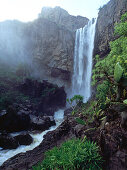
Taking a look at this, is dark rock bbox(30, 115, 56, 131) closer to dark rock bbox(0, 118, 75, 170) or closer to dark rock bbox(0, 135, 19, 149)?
dark rock bbox(0, 135, 19, 149)

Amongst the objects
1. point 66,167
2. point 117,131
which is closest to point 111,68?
point 117,131

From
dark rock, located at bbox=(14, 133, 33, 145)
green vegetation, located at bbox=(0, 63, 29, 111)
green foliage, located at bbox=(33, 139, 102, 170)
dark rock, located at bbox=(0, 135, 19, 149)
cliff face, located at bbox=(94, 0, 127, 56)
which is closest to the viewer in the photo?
green foliage, located at bbox=(33, 139, 102, 170)

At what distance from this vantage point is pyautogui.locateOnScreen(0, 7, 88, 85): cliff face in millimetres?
28641

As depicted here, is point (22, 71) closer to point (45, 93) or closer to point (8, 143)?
point (45, 93)

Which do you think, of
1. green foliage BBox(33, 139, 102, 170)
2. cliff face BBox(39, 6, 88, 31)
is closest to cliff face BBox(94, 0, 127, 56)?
cliff face BBox(39, 6, 88, 31)

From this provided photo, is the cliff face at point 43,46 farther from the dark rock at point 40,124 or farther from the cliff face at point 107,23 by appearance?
the dark rock at point 40,124

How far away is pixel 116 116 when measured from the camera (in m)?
4.45

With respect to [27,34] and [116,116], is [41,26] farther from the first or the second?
[116,116]

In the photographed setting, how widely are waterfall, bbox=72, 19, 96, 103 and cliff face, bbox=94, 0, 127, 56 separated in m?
2.18

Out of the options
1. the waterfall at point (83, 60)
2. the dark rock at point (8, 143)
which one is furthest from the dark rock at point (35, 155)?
the waterfall at point (83, 60)

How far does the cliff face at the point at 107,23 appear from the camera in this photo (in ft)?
60.0

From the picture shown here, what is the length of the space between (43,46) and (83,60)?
10.6 m

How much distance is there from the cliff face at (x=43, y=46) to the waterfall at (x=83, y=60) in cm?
156

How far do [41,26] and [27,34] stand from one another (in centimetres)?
413
